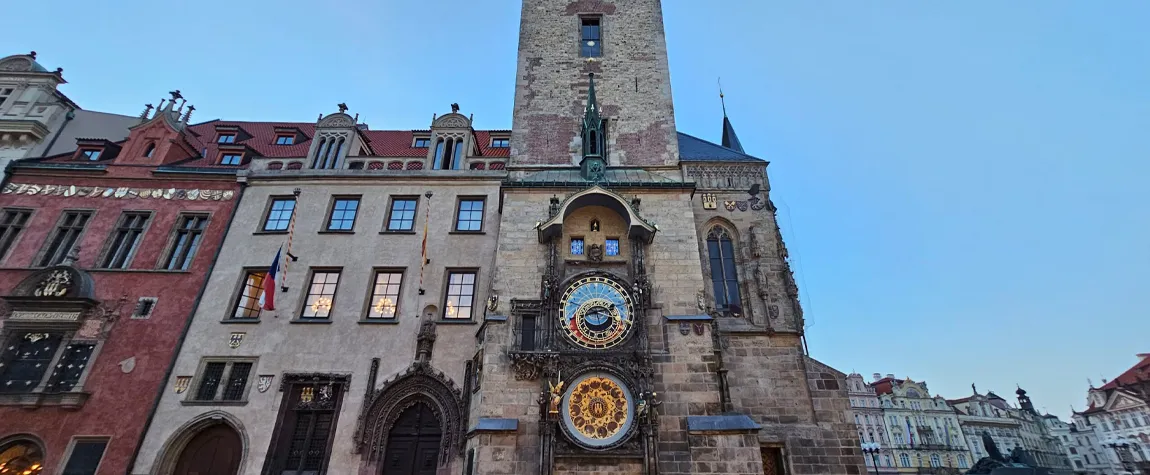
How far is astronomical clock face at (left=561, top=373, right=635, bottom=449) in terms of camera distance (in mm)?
10875

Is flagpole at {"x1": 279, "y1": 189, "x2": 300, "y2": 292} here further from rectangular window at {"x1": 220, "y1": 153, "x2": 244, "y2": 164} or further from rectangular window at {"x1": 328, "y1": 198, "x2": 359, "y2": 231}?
rectangular window at {"x1": 220, "y1": 153, "x2": 244, "y2": 164}

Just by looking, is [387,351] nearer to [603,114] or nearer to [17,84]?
[603,114]

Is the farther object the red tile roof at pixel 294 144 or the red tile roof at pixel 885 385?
the red tile roof at pixel 885 385

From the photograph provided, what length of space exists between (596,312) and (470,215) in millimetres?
6395

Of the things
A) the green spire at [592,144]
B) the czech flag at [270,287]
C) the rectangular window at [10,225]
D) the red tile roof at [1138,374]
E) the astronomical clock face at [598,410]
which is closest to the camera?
the astronomical clock face at [598,410]

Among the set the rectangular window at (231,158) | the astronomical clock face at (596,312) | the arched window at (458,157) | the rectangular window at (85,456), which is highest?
the rectangular window at (231,158)

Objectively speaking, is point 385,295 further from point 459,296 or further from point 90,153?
point 90,153

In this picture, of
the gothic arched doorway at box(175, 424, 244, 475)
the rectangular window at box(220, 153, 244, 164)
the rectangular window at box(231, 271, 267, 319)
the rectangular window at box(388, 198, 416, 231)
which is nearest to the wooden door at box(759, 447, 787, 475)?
the rectangular window at box(388, 198, 416, 231)

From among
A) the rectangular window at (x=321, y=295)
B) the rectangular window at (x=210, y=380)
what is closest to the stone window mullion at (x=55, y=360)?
the rectangular window at (x=210, y=380)

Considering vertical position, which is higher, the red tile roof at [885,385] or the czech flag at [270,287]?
the red tile roof at [885,385]

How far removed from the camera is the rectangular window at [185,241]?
51.2ft

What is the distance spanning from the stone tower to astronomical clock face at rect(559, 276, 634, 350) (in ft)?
0.13

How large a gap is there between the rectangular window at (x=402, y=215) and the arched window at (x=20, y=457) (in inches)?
421

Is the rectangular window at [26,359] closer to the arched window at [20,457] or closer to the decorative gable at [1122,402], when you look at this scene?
the arched window at [20,457]
